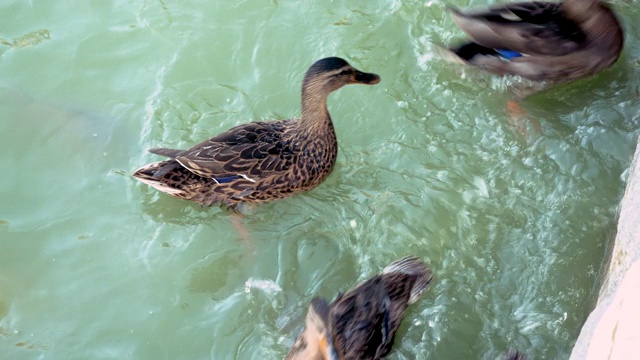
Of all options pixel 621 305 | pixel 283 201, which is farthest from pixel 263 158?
pixel 621 305

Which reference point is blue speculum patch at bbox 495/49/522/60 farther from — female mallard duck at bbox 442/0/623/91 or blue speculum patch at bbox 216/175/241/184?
blue speculum patch at bbox 216/175/241/184

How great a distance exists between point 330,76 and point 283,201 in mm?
Answer: 865

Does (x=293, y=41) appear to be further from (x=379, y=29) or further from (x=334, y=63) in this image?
(x=334, y=63)

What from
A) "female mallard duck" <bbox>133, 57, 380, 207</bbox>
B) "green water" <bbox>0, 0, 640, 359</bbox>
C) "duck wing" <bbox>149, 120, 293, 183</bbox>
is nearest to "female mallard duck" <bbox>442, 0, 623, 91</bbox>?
"green water" <bbox>0, 0, 640, 359</bbox>

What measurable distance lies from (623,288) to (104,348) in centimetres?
277

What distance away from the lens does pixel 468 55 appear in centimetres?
489

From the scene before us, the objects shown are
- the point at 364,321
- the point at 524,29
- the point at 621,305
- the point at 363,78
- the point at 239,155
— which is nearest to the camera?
the point at 621,305

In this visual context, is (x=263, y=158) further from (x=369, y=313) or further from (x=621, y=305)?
(x=621, y=305)

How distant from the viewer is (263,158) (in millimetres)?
4422

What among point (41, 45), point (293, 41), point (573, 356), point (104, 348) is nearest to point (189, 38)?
point (293, 41)

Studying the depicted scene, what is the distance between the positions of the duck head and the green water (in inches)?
21.4

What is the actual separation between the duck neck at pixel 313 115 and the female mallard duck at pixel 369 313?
98cm

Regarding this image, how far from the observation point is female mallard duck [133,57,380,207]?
4352mm

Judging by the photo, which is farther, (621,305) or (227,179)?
(227,179)
